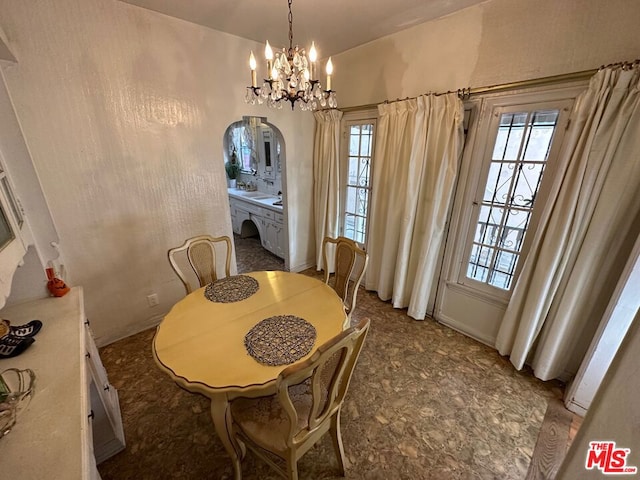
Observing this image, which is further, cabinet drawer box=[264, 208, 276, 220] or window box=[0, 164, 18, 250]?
cabinet drawer box=[264, 208, 276, 220]

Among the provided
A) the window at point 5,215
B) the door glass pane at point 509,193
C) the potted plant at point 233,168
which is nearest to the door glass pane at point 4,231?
the window at point 5,215

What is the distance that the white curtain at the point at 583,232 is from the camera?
4.74ft

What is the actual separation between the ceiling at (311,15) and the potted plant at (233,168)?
3135 mm

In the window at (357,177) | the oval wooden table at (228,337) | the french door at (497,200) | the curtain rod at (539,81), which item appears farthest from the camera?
the window at (357,177)

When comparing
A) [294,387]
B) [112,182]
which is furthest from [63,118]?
[294,387]

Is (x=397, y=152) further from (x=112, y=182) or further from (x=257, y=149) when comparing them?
(x=257, y=149)

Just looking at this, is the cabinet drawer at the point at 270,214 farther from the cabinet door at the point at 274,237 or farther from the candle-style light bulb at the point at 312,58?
the candle-style light bulb at the point at 312,58

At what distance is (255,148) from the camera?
4.79m

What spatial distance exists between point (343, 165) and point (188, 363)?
8.73ft

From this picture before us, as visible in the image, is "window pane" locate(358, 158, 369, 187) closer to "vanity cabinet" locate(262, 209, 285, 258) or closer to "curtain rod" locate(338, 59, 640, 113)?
"curtain rod" locate(338, 59, 640, 113)

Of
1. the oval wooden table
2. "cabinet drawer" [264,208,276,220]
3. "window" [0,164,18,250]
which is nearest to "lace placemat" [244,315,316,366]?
the oval wooden table

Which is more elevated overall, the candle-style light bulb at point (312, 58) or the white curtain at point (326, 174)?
the candle-style light bulb at point (312, 58)

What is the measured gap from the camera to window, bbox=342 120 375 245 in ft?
9.49

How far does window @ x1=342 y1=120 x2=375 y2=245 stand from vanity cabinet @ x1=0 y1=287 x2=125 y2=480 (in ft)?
8.70
